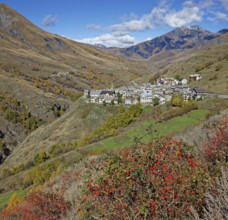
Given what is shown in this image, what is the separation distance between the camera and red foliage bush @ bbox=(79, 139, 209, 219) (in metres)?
7.81

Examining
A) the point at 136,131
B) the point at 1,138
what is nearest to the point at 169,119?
the point at 136,131

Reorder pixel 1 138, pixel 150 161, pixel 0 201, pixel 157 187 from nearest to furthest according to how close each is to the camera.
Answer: pixel 157 187, pixel 150 161, pixel 0 201, pixel 1 138

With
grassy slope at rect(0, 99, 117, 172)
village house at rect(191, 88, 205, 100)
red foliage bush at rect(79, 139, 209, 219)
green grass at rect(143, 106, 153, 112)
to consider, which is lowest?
grassy slope at rect(0, 99, 117, 172)

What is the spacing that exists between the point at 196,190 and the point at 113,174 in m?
3.88

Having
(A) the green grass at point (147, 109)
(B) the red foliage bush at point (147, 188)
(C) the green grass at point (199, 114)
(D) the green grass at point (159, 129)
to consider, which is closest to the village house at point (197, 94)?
(A) the green grass at point (147, 109)

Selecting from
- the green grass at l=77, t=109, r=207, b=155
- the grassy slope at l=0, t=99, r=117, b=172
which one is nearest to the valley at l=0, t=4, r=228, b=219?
the green grass at l=77, t=109, r=207, b=155

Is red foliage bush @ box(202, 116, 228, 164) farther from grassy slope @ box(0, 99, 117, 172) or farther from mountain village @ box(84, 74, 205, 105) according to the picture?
grassy slope @ box(0, 99, 117, 172)

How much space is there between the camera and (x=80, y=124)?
79438 millimetres

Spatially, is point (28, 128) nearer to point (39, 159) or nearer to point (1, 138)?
point (1, 138)

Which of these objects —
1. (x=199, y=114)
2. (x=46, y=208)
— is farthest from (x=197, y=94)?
(x=46, y=208)

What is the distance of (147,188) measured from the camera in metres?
8.06

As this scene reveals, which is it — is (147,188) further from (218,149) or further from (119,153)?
(218,149)

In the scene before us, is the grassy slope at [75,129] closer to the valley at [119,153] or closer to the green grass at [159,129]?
the valley at [119,153]

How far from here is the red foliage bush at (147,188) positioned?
25.6ft
